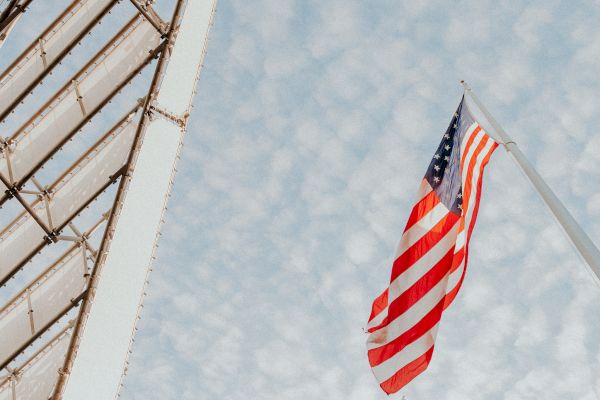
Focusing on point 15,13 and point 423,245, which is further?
point 15,13

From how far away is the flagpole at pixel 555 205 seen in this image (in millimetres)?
5203

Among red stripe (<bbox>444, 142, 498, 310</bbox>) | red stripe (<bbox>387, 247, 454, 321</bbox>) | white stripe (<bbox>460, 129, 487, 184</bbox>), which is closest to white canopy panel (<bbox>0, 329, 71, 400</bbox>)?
red stripe (<bbox>387, 247, 454, 321</bbox>)

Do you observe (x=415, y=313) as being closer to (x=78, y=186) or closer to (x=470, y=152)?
(x=470, y=152)

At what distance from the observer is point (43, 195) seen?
21.0 meters

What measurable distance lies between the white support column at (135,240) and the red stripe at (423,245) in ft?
21.0

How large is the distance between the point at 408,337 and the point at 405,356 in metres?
0.22

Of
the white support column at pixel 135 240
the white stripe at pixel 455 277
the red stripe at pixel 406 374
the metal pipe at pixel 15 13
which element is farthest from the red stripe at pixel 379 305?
Result: the metal pipe at pixel 15 13

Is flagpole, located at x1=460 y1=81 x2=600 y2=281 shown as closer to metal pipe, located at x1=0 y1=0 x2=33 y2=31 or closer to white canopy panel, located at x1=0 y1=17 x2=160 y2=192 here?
white canopy panel, located at x1=0 y1=17 x2=160 y2=192

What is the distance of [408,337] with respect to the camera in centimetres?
752

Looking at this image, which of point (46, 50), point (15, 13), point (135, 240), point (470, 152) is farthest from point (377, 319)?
point (46, 50)

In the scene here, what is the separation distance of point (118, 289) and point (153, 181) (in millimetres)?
2543

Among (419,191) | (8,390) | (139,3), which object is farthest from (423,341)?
(8,390)

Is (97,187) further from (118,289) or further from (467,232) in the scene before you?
(467,232)

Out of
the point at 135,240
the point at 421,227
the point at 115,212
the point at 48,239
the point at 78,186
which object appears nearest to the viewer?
the point at 421,227
